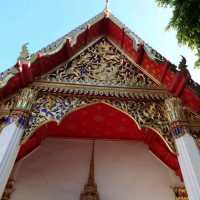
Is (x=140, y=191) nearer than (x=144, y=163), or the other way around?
(x=140, y=191)

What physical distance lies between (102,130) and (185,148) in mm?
1801

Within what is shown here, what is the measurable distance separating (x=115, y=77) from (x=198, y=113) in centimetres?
147

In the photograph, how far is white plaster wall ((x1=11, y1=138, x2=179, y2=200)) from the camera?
5168mm

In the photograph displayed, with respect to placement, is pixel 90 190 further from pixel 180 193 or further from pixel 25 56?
pixel 25 56

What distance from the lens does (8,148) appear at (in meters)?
3.74

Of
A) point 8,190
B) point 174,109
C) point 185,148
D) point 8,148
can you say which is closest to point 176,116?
point 174,109

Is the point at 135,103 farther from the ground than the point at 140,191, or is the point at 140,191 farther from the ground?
the point at 135,103

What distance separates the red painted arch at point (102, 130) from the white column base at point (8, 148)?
1.73 ft

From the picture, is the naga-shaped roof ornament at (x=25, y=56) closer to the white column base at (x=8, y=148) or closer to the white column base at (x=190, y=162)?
the white column base at (x=8, y=148)

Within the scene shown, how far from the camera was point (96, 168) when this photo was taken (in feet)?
18.1

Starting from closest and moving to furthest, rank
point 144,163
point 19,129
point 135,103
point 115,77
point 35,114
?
point 19,129, point 35,114, point 135,103, point 115,77, point 144,163

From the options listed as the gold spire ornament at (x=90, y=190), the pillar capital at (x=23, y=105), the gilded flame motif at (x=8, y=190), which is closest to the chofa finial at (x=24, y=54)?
the pillar capital at (x=23, y=105)

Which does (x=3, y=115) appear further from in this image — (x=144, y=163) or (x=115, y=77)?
(x=144, y=163)

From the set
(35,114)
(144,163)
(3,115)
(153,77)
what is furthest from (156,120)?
(3,115)
